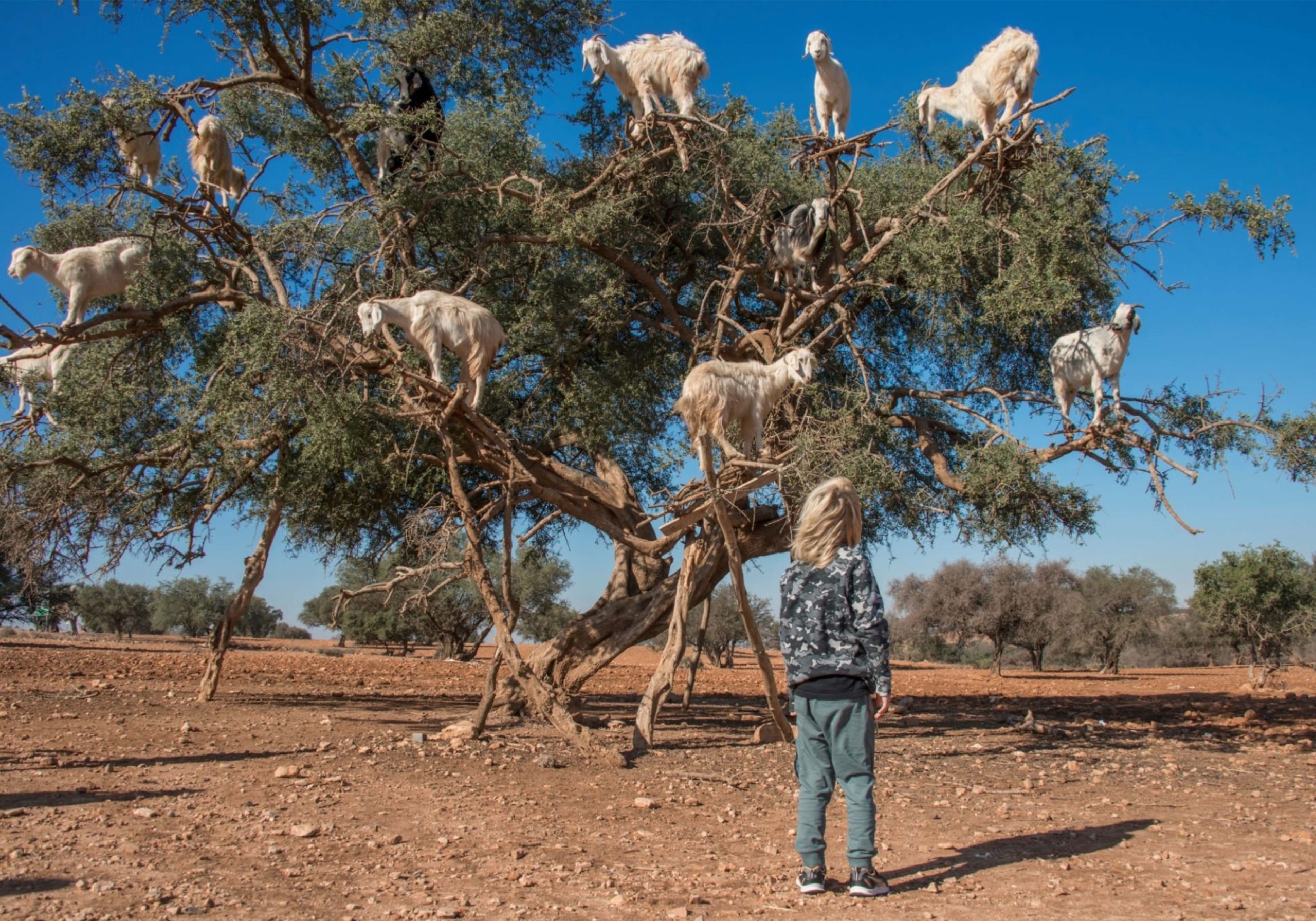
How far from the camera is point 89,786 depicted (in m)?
5.74

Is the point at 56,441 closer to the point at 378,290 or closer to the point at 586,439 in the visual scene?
the point at 378,290

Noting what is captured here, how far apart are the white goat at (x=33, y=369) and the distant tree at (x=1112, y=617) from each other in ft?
96.3

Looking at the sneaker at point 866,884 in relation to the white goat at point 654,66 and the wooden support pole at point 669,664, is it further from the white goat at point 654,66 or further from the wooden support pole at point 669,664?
the white goat at point 654,66

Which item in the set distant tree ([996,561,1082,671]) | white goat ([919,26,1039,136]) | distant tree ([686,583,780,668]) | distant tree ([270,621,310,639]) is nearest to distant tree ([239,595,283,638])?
distant tree ([270,621,310,639])

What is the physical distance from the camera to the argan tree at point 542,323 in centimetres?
814

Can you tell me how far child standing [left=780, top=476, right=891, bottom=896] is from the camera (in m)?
4.23

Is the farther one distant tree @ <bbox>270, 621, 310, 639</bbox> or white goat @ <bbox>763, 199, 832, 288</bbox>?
distant tree @ <bbox>270, 621, 310, 639</bbox>

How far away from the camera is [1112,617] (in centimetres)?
3172

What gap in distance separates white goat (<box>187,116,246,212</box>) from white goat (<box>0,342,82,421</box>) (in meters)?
2.34

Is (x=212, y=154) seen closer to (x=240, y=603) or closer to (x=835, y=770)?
(x=240, y=603)

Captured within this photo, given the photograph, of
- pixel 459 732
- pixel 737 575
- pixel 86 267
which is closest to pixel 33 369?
pixel 86 267

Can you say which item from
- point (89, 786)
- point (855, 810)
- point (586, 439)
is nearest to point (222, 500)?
point (586, 439)

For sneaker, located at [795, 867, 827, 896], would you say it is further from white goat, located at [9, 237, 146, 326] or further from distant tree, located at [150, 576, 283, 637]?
distant tree, located at [150, 576, 283, 637]

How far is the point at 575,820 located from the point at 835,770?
1899 millimetres
